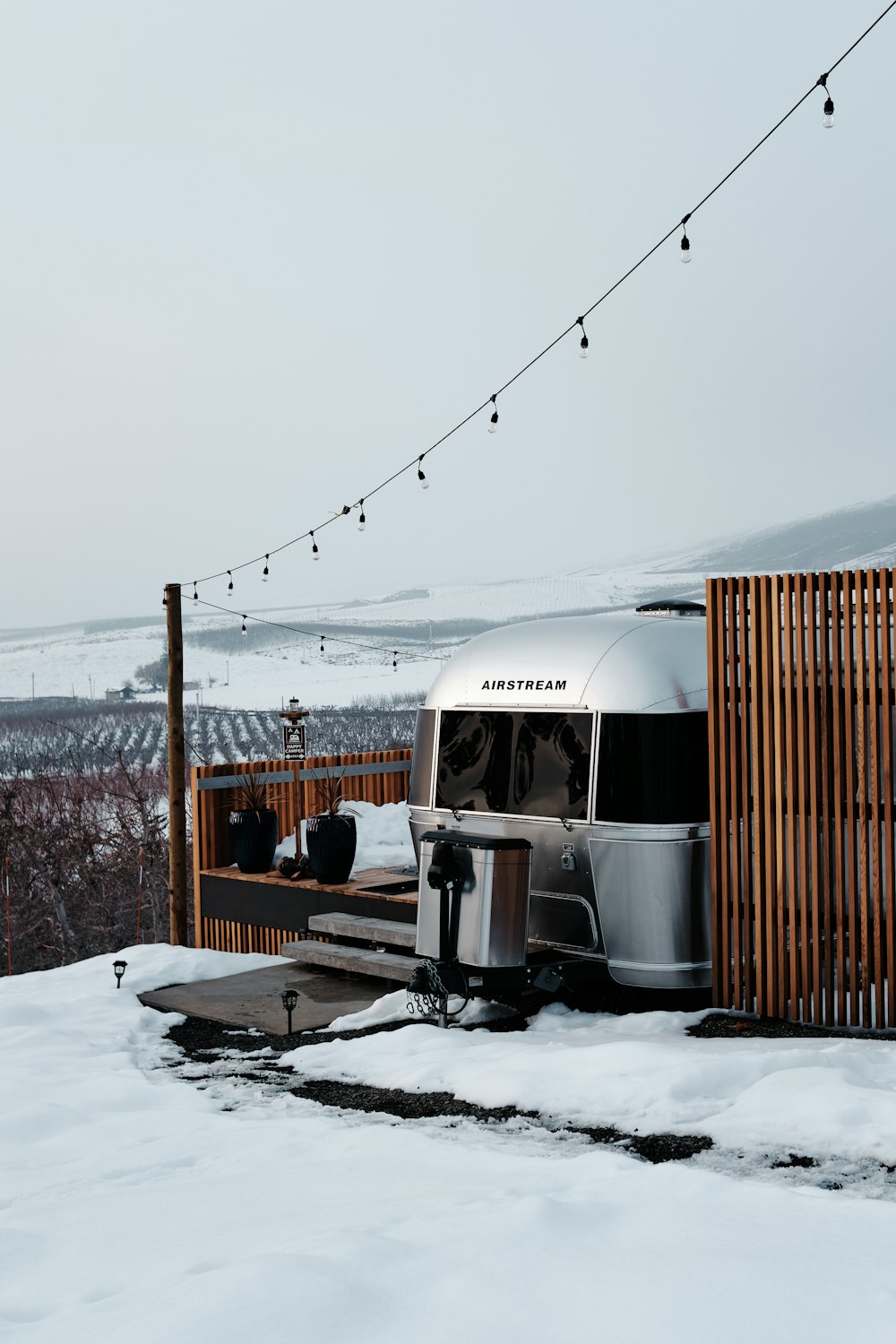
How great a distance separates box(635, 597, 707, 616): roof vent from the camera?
9.12 metres

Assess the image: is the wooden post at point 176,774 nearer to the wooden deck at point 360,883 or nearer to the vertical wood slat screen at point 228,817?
the vertical wood slat screen at point 228,817

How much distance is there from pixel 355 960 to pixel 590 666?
3082 mm

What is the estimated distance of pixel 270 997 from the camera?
30.7 feet

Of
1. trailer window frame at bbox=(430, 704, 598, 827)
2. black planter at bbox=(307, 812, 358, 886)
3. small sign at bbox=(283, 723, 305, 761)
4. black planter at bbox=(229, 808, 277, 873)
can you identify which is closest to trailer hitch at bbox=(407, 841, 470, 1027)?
trailer window frame at bbox=(430, 704, 598, 827)

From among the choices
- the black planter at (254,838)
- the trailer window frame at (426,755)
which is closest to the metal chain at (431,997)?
the trailer window frame at (426,755)

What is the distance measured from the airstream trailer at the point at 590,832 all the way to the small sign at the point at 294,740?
4527 mm

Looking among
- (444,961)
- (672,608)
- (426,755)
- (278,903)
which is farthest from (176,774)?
(672,608)

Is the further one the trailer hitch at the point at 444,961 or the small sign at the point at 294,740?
the small sign at the point at 294,740

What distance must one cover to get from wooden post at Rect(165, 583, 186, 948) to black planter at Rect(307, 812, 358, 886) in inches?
124

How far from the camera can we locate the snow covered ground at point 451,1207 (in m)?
3.44

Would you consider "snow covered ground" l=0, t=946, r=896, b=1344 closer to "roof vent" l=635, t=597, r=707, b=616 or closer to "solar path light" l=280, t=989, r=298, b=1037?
"solar path light" l=280, t=989, r=298, b=1037

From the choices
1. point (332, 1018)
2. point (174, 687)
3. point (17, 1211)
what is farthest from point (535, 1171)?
point (174, 687)

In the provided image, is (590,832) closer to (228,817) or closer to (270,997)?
(270,997)

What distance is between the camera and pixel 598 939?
8.28 meters
